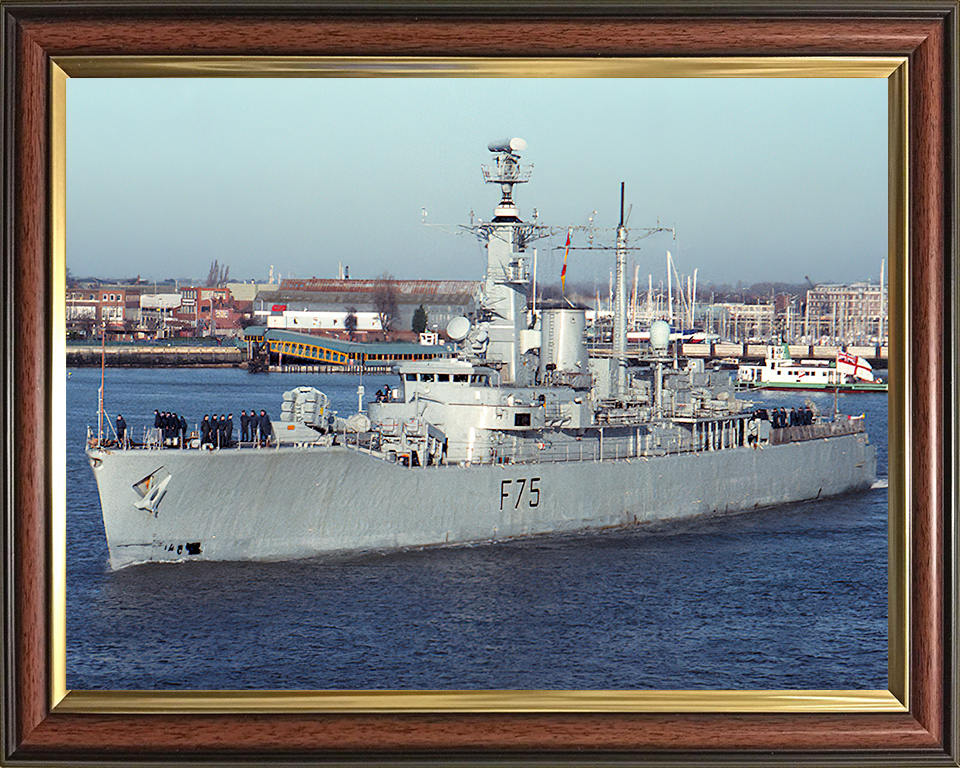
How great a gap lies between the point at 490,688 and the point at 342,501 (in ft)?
41.1

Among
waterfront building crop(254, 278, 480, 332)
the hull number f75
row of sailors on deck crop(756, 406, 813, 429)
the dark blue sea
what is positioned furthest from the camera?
row of sailors on deck crop(756, 406, 813, 429)

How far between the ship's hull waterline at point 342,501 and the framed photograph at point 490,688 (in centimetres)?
1156

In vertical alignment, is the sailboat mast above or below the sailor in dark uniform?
above

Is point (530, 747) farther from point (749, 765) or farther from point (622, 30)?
point (622, 30)

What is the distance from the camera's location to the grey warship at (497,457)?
17.1 metres

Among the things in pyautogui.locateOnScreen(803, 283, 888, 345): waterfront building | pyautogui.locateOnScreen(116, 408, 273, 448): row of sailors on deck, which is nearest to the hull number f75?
pyautogui.locateOnScreen(116, 408, 273, 448): row of sailors on deck

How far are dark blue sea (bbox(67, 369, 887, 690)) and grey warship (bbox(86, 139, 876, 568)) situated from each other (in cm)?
57

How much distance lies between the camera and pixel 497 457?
20.5 meters

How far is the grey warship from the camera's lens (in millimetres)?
17141

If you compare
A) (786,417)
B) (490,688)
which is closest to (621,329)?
(786,417)

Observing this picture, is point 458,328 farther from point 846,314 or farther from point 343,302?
point 846,314

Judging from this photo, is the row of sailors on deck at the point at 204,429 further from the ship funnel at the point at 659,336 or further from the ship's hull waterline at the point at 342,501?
the ship funnel at the point at 659,336

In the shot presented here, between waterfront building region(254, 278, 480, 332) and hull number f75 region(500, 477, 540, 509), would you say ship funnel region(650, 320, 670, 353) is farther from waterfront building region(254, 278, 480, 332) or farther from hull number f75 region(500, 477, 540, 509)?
waterfront building region(254, 278, 480, 332)

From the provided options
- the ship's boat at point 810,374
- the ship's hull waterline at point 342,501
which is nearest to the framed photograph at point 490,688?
the ship's boat at point 810,374
